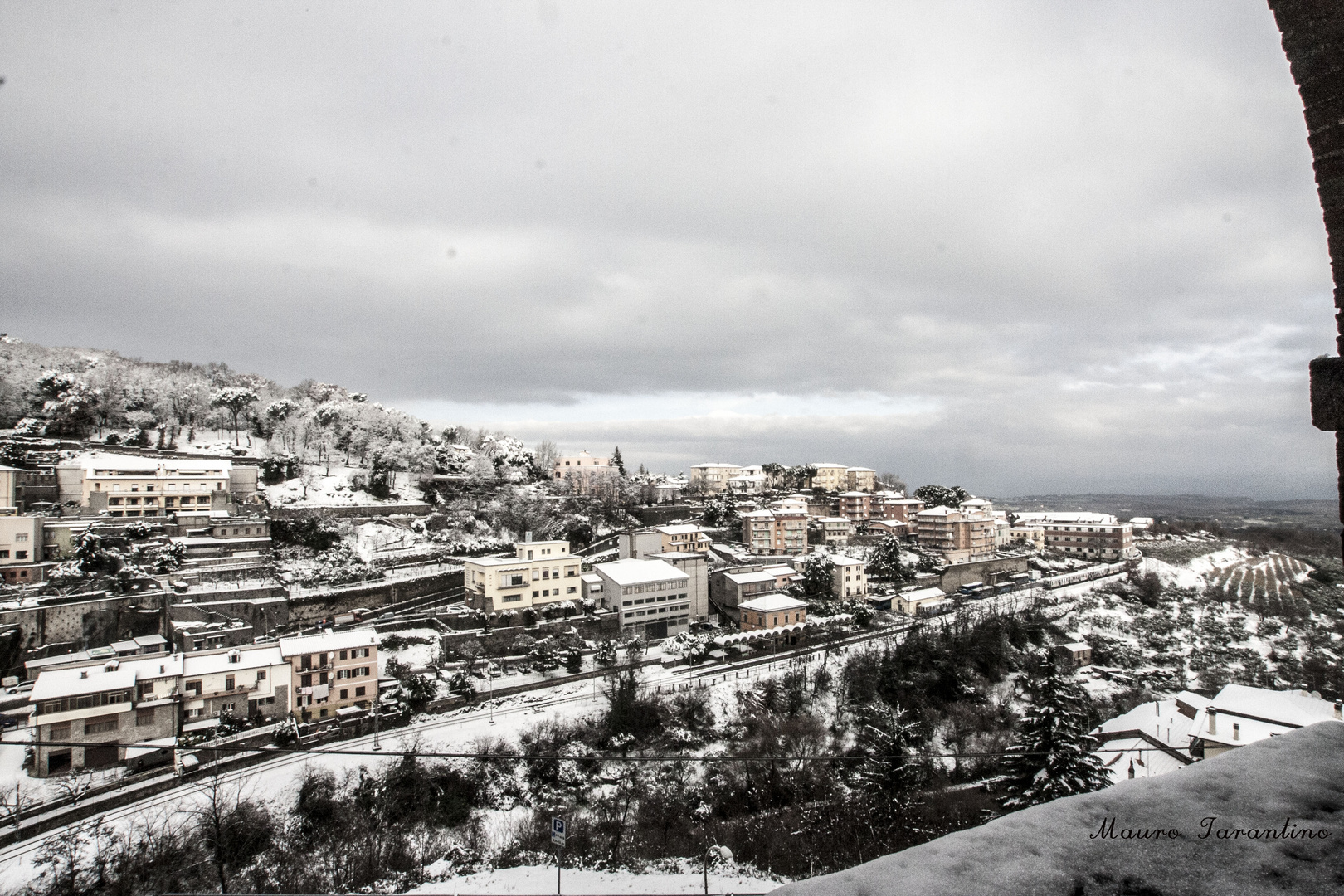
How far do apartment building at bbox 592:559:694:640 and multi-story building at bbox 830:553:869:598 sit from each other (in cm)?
607

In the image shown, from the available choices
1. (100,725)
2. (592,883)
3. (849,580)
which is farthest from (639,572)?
(100,725)

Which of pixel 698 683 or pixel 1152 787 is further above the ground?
pixel 1152 787

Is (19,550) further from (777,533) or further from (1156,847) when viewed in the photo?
(777,533)

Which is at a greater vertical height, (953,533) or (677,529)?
(677,529)

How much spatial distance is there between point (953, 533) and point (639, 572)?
54.8ft

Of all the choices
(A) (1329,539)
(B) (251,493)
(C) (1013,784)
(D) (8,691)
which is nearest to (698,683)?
(C) (1013,784)

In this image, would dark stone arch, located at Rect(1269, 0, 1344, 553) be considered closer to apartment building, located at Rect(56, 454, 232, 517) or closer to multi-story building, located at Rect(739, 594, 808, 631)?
multi-story building, located at Rect(739, 594, 808, 631)

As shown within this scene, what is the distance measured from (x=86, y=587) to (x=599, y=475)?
23313 mm

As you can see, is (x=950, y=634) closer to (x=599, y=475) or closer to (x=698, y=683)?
(x=698, y=683)

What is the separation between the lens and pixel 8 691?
11.2 meters

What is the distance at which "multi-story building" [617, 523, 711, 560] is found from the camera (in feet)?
77.4

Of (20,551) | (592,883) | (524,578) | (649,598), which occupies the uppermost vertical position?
(20,551)

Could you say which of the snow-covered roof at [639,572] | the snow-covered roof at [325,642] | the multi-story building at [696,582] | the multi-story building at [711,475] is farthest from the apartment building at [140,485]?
the multi-story building at [711,475]

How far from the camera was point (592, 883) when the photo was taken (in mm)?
8711
